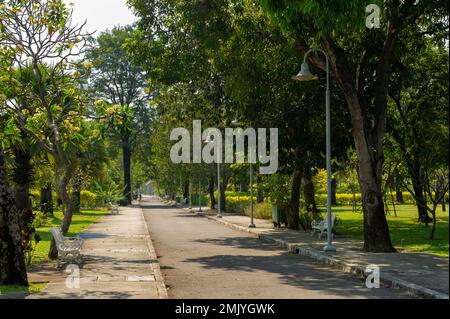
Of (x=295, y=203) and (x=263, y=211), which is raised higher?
(x=295, y=203)

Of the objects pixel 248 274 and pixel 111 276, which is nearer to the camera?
pixel 111 276

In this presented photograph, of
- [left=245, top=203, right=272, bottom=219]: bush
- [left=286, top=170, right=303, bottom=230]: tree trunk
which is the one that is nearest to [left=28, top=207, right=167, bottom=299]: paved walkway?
[left=286, top=170, right=303, bottom=230]: tree trunk

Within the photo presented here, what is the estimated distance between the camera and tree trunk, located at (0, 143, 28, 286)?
12.2m

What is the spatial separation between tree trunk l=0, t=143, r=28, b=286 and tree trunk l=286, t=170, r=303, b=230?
19042 mm

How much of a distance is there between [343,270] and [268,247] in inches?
279

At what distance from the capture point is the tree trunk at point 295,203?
1188 inches

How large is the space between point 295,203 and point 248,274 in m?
16.1

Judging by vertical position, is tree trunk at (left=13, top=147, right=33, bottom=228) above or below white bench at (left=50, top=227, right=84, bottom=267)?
above

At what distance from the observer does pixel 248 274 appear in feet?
48.4
